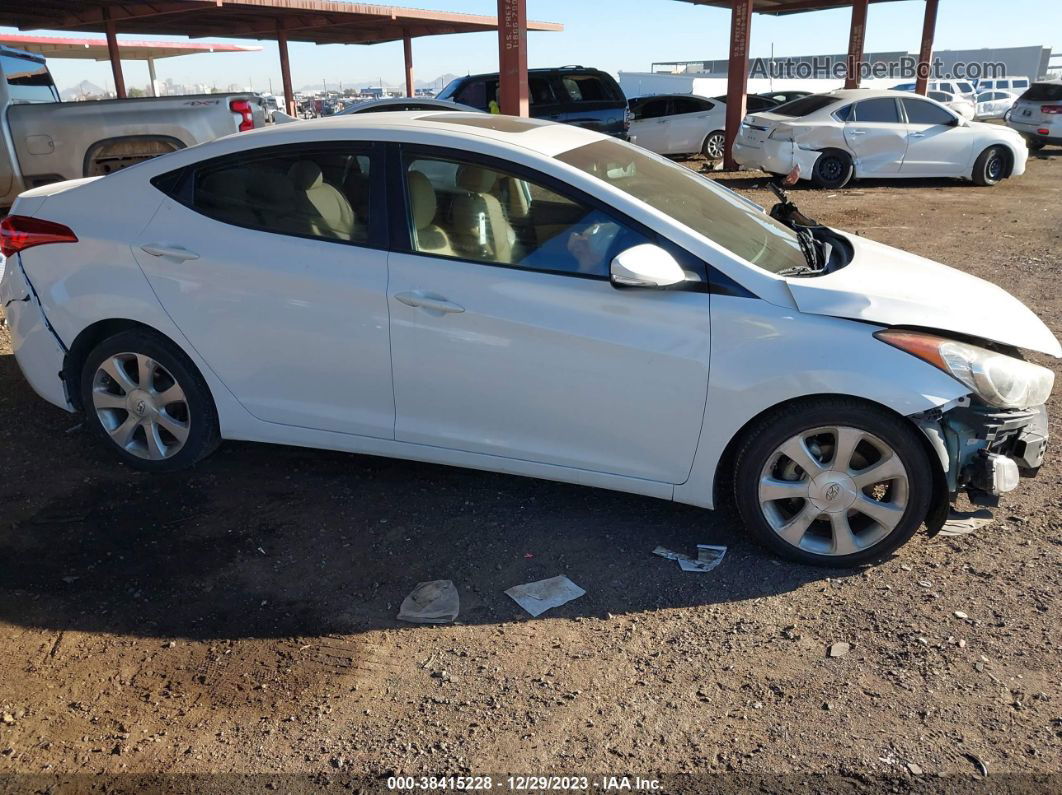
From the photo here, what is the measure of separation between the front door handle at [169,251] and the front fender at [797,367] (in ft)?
7.71

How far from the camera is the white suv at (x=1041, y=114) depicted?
2041 cm

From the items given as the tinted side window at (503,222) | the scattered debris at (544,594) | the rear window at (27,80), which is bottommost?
the scattered debris at (544,594)

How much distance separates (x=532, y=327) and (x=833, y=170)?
12869 millimetres

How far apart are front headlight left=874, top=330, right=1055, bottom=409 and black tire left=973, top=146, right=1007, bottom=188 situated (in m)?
13.5

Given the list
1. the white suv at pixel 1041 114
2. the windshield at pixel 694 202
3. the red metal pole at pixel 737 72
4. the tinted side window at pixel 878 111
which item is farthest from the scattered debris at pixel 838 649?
the white suv at pixel 1041 114

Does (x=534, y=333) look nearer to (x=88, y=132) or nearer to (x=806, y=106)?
(x=88, y=132)

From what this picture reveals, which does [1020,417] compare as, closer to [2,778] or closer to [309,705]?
[309,705]

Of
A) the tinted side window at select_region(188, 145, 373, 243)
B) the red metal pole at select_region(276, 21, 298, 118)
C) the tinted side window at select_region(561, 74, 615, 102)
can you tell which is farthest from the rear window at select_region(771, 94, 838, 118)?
the red metal pole at select_region(276, 21, 298, 118)

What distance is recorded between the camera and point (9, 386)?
5.68m

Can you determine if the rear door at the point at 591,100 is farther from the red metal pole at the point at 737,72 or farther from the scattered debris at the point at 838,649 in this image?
the scattered debris at the point at 838,649

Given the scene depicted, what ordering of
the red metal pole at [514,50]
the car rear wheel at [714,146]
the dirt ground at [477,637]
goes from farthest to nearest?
the car rear wheel at [714,146], the red metal pole at [514,50], the dirt ground at [477,637]

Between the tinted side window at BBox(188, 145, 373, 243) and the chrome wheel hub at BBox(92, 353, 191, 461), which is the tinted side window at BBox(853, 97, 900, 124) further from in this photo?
the chrome wheel hub at BBox(92, 353, 191, 461)

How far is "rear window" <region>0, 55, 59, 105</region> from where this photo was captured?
32.0ft

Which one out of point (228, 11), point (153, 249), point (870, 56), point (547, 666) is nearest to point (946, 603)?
point (547, 666)
